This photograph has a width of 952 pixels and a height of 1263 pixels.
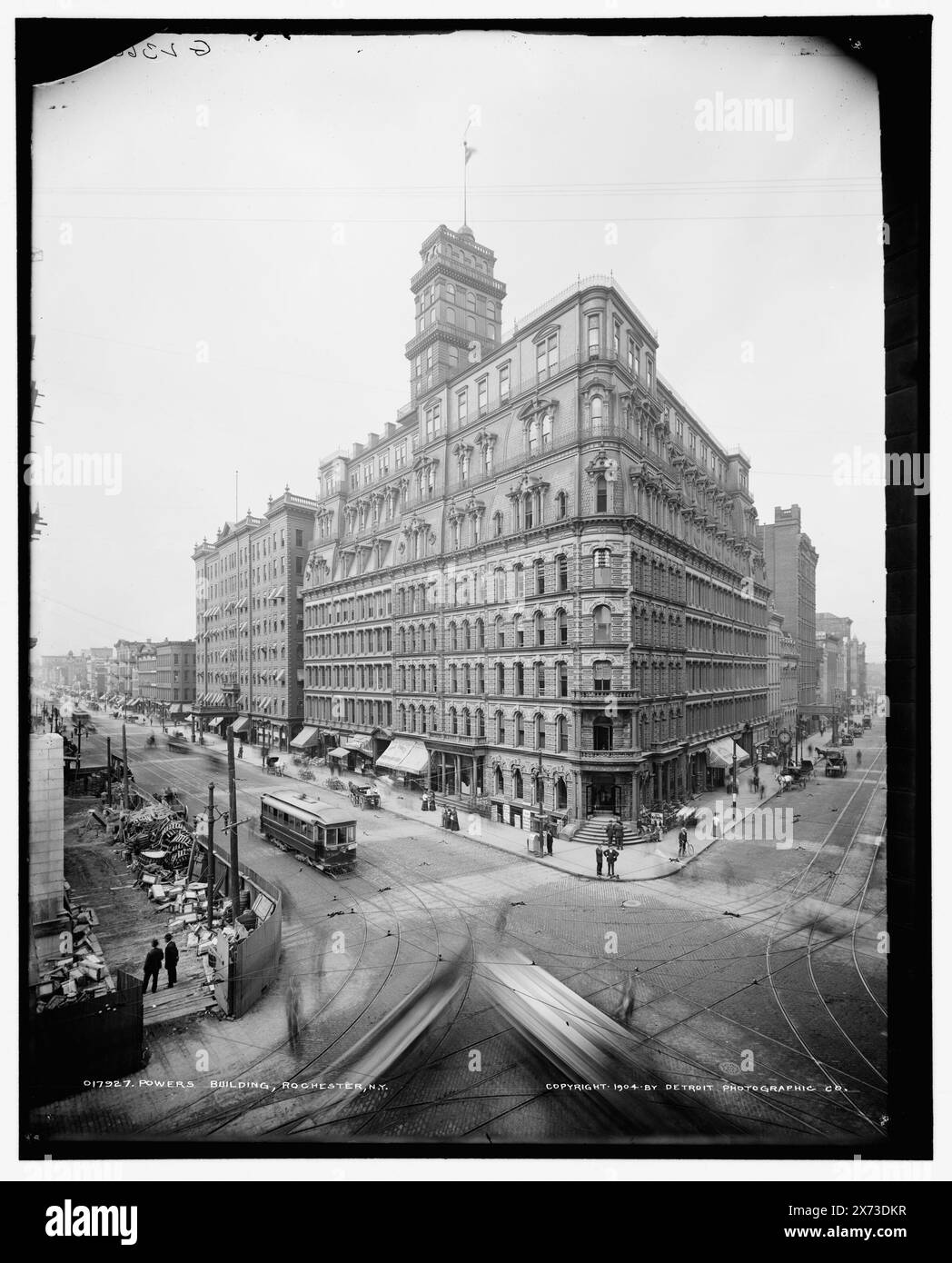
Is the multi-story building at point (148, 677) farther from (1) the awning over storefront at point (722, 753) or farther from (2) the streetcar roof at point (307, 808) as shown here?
(1) the awning over storefront at point (722, 753)

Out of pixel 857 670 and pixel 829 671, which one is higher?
pixel 857 670

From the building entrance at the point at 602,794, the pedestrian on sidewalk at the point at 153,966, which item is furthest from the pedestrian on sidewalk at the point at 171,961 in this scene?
the building entrance at the point at 602,794

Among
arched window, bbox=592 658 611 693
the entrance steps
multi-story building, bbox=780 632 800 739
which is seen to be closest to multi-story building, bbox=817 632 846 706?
multi-story building, bbox=780 632 800 739

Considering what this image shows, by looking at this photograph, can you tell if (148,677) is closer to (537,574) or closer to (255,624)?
(255,624)

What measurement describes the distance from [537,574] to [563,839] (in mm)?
5033

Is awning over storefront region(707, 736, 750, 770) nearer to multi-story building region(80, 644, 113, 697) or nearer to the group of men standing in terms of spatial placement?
the group of men standing

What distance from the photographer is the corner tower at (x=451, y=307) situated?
788cm

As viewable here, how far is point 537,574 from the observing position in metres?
9.48

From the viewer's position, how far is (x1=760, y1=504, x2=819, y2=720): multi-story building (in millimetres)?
8172

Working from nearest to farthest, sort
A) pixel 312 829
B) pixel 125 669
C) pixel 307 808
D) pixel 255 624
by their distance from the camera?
pixel 125 669, pixel 312 829, pixel 307 808, pixel 255 624

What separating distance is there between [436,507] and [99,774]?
7695 millimetres

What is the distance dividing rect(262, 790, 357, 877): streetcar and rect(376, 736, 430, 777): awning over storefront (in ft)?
4.13

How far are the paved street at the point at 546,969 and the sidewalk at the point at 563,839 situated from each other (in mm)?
111

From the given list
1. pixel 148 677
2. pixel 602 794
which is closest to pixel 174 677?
pixel 148 677
